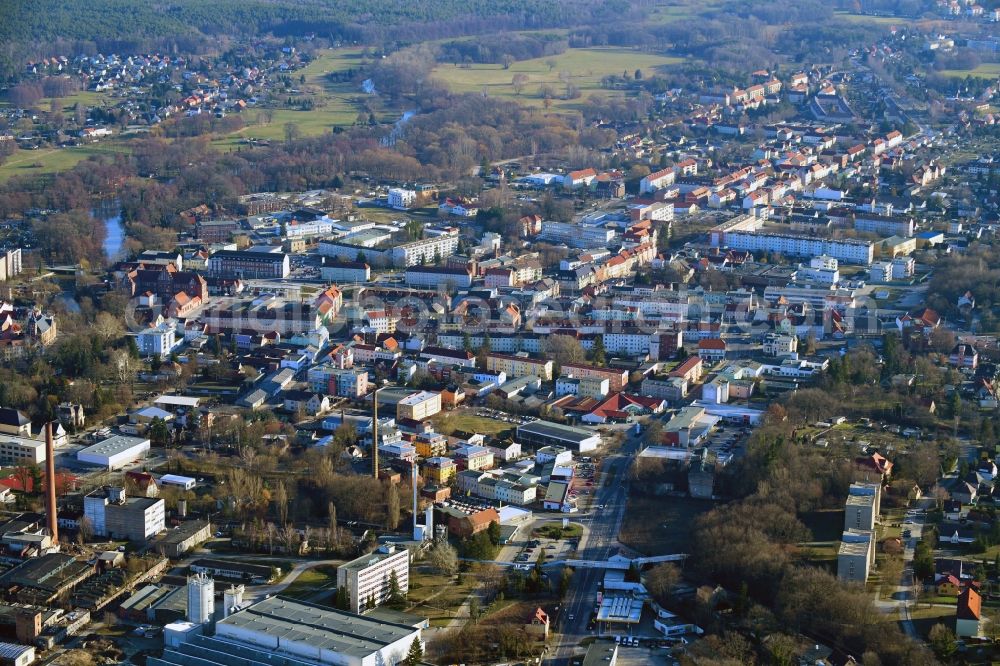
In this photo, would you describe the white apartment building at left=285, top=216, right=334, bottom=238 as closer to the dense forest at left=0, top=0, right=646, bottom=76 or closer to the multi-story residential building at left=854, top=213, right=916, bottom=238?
the multi-story residential building at left=854, top=213, right=916, bottom=238

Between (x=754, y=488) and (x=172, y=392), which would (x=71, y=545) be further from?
(x=754, y=488)

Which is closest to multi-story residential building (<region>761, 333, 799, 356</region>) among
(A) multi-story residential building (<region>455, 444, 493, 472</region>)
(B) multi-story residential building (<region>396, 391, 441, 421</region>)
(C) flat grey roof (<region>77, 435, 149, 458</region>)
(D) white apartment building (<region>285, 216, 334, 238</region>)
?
(B) multi-story residential building (<region>396, 391, 441, 421</region>)

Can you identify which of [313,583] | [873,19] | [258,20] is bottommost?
[313,583]

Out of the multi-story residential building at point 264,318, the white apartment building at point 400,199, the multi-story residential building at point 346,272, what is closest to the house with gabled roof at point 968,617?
the multi-story residential building at point 264,318

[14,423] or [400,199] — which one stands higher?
[400,199]

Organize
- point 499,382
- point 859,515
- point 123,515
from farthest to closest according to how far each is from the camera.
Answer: point 499,382
point 123,515
point 859,515

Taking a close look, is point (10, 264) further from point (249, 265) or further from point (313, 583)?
point (313, 583)

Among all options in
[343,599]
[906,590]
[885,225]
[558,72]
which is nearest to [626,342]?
[906,590]
